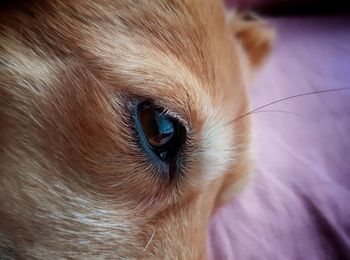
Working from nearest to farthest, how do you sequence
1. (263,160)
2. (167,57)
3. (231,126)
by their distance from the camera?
1. (167,57)
2. (231,126)
3. (263,160)

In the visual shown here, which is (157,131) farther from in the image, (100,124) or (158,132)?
(100,124)

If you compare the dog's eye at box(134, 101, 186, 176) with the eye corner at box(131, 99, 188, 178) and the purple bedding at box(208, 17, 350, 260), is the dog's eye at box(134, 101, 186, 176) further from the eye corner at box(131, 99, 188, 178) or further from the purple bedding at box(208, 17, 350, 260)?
the purple bedding at box(208, 17, 350, 260)

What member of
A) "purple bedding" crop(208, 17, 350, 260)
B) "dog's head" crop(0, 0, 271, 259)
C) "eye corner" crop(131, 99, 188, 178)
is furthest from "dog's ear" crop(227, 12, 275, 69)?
"eye corner" crop(131, 99, 188, 178)

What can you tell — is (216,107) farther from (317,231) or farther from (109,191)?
(317,231)

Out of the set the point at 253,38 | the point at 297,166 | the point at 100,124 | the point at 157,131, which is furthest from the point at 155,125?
the point at 253,38

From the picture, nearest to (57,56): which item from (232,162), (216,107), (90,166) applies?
(90,166)

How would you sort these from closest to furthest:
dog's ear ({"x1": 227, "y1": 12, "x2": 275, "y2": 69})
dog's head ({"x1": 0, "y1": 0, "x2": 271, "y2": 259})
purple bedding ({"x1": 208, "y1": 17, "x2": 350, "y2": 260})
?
1. dog's head ({"x1": 0, "y1": 0, "x2": 271, "y2": 259})
2. purple bedding ({"x1": 208, "y1": 17, "x2": 350, "y2": 260})
3. dog's ear ({"x1": 227, "y1": 12, "x2": 275, "y2": 69})

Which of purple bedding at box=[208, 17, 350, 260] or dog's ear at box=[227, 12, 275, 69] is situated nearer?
purple bedding at box=[208, 17, 350, 260]

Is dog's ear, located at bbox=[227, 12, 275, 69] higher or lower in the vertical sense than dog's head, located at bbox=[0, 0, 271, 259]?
higher

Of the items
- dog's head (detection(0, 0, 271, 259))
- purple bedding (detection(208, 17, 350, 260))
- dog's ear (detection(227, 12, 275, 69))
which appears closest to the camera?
dog's head (detection(0, 0, 271, 259))
